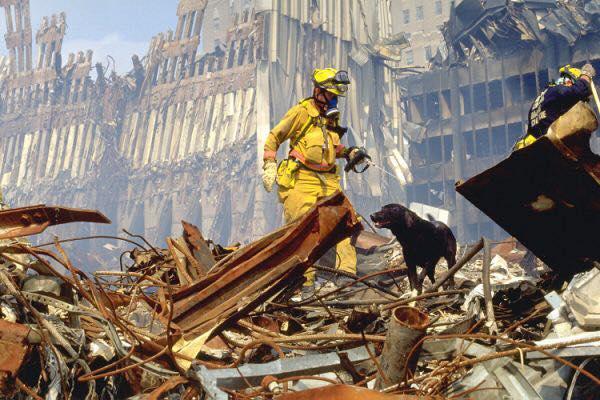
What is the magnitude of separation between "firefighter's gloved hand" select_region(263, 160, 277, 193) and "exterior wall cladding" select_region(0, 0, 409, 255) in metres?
16.5

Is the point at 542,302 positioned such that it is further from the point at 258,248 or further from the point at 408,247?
the point at 408,247

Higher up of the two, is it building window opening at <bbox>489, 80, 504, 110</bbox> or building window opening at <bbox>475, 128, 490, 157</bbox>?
building window opening at <bbox>489, 80, 504, 110</bbox>

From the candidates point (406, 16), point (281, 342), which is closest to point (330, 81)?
point (281, 342)

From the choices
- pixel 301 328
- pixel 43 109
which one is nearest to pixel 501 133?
pixel 43 109

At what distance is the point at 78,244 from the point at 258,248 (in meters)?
28.2

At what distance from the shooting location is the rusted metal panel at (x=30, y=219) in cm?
375

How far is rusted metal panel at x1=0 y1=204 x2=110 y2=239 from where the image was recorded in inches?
148

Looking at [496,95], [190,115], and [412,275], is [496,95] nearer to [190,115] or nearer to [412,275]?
[190,115]

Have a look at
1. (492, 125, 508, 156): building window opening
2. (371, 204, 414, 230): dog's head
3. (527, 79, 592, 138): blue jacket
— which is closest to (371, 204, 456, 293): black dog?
(371, 204, 414, 230): dog's head

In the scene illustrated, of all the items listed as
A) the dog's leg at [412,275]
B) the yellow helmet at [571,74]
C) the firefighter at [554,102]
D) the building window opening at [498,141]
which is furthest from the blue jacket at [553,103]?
the building window opening at [498,141]

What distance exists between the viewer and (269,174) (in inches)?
285

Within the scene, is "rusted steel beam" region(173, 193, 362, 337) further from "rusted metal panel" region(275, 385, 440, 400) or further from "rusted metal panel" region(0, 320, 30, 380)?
"rusted metal panel" region(275, 385, 440, 400)

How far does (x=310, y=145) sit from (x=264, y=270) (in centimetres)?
375

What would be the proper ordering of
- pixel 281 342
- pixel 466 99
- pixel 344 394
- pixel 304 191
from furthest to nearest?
pixel 466 99 → pixel 304 191 → pixel 281 342 → pixel 344 394
